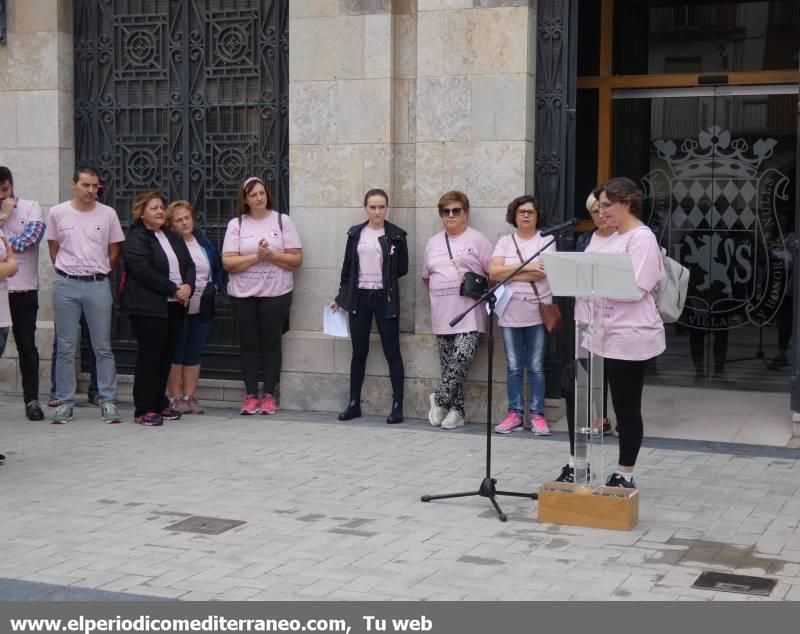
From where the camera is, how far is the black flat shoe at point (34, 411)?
11.0 metres

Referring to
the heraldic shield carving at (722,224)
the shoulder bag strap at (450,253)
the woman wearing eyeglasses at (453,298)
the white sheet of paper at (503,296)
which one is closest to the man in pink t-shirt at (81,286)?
the woman wearing eyeglasses at (453,298)

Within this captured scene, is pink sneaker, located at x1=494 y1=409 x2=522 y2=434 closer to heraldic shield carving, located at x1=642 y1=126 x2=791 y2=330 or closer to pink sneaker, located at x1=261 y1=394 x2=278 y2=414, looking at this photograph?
A: pink sneaker, located at x1=261 y1=394 x2=278 y2=414

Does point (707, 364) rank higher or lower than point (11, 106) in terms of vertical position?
lower

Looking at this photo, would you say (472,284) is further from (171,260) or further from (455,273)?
(171,260)

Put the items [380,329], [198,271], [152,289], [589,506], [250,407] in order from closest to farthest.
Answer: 1. [589,506]
2. [152,289]
3. [380,329]
4. [198,271]
5. [250,407]

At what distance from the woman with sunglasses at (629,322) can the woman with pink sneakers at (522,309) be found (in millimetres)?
2655

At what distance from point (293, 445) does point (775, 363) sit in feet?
17.0

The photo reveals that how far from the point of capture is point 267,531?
23.8 ft

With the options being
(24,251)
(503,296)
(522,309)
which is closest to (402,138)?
(503,296)

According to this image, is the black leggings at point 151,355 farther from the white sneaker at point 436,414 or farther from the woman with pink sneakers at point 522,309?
the woman with pink sneakers at point 522,309

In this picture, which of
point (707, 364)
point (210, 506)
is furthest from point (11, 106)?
point (707, 364)

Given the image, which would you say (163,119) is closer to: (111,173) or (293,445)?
(111,173)

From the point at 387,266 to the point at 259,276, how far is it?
3.92 feet

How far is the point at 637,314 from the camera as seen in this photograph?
7551mm
